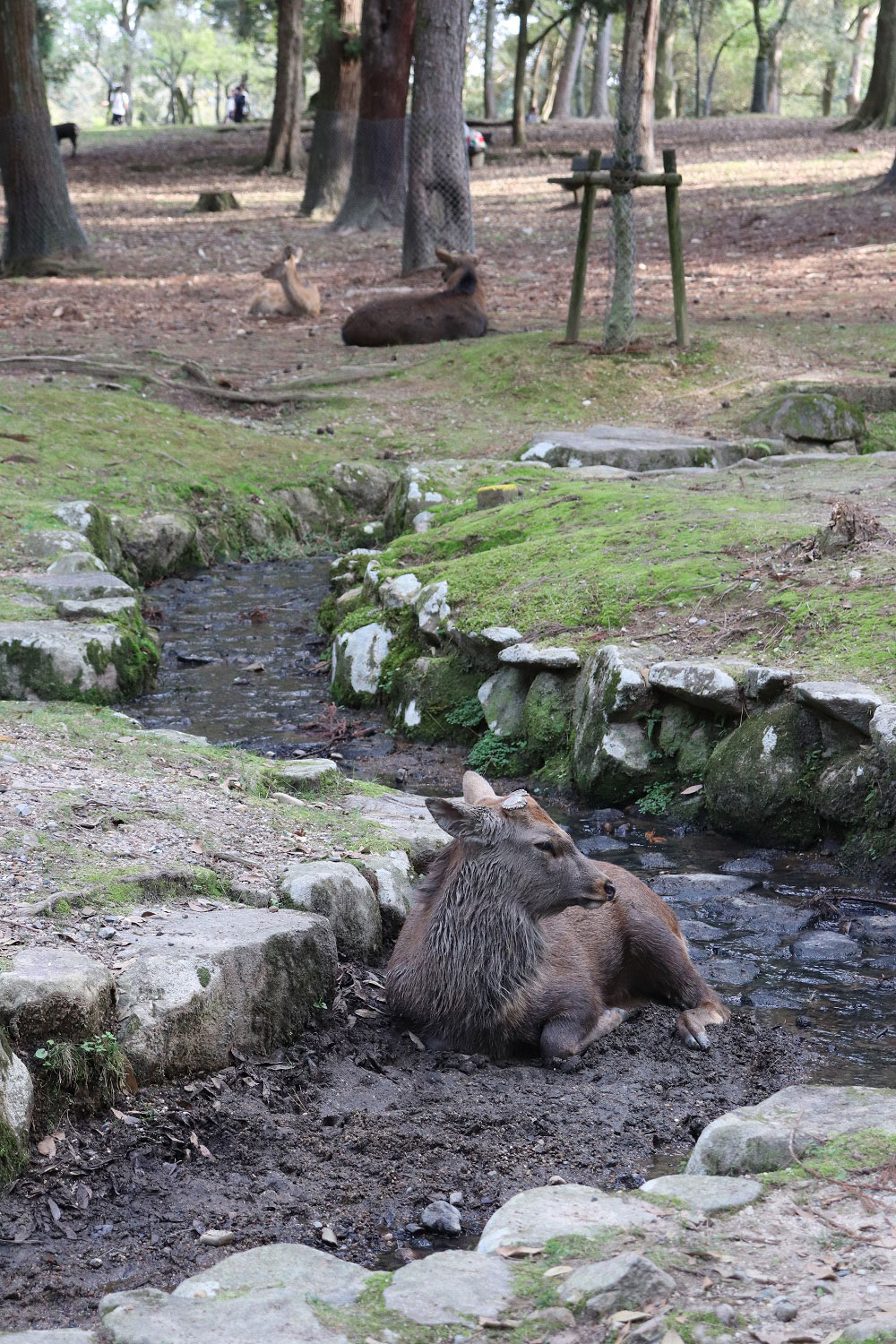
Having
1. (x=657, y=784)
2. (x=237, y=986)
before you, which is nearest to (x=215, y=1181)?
(x=237, y=986)

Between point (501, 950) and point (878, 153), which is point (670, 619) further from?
point (878, 153)

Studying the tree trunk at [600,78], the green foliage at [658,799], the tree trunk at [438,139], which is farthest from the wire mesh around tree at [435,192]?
the tree trunk at [600,78]

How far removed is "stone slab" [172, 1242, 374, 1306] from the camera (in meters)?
3.27

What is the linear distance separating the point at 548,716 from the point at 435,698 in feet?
3.47

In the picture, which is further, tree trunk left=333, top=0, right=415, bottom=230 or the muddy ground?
tree trunk left=333, top=0, right=415, bottom=230

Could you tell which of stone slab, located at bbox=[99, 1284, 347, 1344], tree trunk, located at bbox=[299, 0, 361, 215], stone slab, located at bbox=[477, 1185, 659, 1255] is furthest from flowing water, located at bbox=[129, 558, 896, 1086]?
tree trunk, located at bbox=[299, 0, 361, 215]

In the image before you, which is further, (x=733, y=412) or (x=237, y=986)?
(x=733, y=412)

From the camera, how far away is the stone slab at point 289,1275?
327 centimetres

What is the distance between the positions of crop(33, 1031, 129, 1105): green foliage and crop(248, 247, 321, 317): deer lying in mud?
17555 millimetres

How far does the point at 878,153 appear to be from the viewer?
31.1 meters

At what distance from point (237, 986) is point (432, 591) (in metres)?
5.45

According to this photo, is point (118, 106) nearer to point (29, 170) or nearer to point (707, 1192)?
point (29, 170)

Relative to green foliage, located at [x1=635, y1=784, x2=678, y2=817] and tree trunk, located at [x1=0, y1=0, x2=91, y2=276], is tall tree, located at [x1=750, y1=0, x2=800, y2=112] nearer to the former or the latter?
tree trunk, located at [x1=0, y1=0, x2=91, y2=276]

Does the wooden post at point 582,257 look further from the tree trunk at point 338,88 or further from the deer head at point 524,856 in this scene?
the tree trunk at point 338,88
